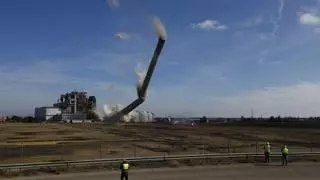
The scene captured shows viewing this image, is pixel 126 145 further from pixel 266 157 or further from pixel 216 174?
pixel 216 174

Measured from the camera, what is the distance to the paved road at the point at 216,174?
3144cm

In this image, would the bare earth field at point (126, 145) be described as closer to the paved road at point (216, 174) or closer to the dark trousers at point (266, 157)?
the dark trousers at point (266, 157)

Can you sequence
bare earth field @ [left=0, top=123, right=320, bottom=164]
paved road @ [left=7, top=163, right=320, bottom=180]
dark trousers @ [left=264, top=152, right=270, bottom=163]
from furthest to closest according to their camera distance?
bare earth field @ [left=0, top=123, right=320, bottom=164]
dark trousers @ [left=264, top=152, right=270, bottom=163]
paved road @ [left=7, top=163, right=320, bottom=180]

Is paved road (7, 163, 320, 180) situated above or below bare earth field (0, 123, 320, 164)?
below

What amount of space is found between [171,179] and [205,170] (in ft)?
20.3

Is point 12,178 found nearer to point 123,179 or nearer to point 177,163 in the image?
point 123,179

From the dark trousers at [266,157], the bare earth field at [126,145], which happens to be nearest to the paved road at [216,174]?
Result: the dark trousers at [266,157]

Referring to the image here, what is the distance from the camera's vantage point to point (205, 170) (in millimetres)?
36188

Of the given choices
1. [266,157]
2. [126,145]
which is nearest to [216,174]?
[266,157]

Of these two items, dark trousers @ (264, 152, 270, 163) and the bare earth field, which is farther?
the bare earth field

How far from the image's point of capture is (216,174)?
33.5 m

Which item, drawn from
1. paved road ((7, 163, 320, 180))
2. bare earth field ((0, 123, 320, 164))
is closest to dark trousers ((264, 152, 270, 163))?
paved road ((7, 163, 320, 180))

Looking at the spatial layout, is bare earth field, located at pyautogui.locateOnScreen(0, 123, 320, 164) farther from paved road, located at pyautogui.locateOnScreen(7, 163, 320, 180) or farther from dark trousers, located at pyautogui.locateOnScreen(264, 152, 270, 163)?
paved road, located at pyautogui.locateOnScreen(7, 163, 320, 180)

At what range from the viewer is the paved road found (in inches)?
1238
